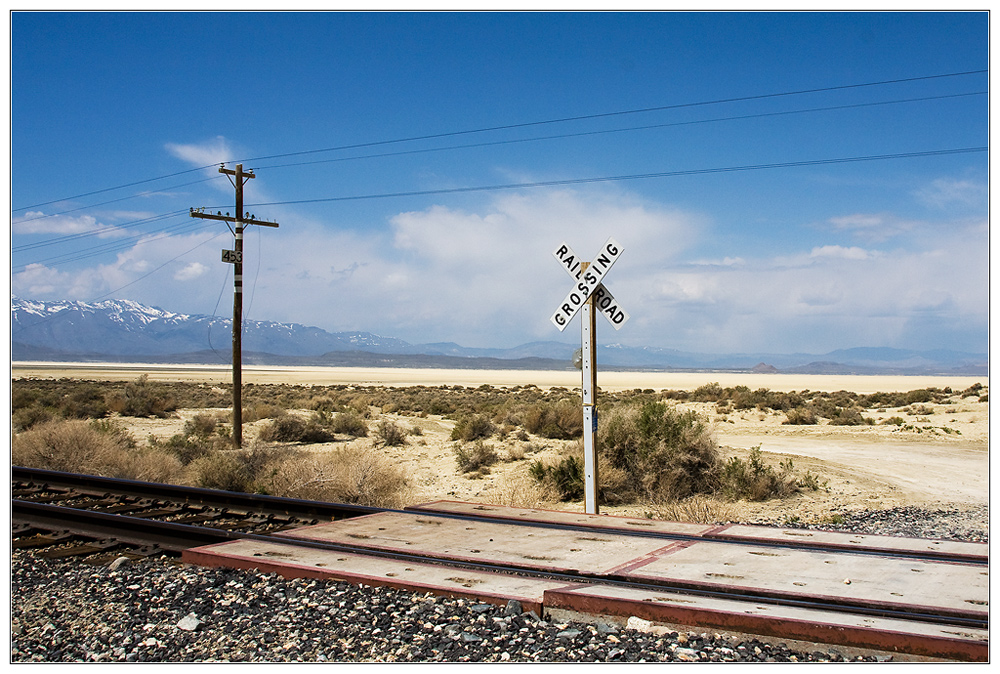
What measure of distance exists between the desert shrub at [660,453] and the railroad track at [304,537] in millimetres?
4977

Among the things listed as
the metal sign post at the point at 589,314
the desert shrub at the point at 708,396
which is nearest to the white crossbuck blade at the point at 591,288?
the metal sign post at the point at 589,314

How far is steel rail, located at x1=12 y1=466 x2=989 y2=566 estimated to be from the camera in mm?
7613

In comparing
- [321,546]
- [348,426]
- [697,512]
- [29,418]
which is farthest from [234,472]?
[29,418]

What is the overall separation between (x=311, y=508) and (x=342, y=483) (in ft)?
6.92

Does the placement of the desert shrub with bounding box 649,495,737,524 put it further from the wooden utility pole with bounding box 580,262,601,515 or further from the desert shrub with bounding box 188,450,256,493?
the desert shrub with bounding box 188,450,256,493

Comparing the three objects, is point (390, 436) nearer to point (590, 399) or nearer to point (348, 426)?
point (348, 426)

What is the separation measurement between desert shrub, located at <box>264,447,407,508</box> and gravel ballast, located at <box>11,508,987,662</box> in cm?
540

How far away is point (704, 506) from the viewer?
1181 centimetres

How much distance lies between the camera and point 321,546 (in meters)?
8.51

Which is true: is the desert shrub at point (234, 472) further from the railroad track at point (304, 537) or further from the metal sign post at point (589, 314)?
the metal sign post at point (589, 314)

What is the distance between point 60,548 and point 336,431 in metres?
17.5

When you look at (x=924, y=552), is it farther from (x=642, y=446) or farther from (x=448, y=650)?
(x=642, y=446)

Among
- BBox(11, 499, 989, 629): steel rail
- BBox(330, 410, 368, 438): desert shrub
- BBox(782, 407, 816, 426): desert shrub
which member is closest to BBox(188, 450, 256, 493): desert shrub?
BBox(11, 499, 989, 629): steel rail

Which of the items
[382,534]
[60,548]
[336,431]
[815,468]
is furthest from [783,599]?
[336,431]
